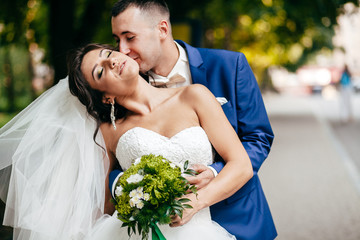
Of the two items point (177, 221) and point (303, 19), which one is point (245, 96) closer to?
point (177, 221)

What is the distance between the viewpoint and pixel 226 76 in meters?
2.75

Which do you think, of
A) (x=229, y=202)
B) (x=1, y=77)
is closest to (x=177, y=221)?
(x=229, y=202)

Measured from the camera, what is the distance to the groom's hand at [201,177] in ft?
7.50

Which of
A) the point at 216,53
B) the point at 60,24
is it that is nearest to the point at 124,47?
the point at 216,53

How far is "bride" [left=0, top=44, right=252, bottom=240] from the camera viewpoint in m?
2.42

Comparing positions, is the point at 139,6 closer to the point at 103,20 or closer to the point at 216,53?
the point at 216,53

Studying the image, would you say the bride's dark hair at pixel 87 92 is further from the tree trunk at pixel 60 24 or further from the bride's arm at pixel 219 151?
the tree trunk at pixel 60 24

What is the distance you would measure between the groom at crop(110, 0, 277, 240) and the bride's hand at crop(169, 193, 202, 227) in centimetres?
33

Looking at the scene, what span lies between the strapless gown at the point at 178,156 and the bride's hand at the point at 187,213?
243mm

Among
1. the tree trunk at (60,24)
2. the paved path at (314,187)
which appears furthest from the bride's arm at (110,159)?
the tree trunk at (60,24)

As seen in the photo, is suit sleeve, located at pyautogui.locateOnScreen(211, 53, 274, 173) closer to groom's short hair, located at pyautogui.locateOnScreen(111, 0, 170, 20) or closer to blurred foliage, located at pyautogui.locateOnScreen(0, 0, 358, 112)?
groom's short hair, located at pyautogui.locateOnScreen(111, 0, 170, 20)

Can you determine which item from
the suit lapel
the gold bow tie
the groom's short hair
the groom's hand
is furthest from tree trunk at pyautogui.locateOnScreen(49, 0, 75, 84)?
the groom's hand

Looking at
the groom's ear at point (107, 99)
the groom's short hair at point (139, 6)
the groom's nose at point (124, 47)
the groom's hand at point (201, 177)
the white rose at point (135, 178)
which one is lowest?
the groom's hand at point (201, 177)

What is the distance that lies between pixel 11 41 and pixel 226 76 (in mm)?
9335
